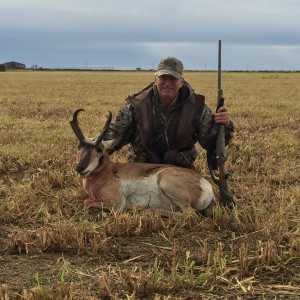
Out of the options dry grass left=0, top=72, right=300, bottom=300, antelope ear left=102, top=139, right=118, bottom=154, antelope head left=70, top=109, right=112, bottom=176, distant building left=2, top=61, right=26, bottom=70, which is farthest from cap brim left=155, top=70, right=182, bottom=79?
distant building left=2, top=61, right=26, bottom=70

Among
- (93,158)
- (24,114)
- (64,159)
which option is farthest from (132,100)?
(24,114)

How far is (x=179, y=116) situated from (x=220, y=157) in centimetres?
103

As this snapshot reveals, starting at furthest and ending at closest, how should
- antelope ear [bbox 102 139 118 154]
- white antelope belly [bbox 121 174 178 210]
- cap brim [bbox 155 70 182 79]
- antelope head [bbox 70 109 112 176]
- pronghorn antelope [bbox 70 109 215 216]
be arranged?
cap brim [bbox 155 70 182 79] < antelope ear [bbox 102 139 118 154] < antelope head [bbox 70 109 112 176] < white antelope belly [bbox 121 174 178 210] < pronghorn antelope [bbox 70 109 215 216]

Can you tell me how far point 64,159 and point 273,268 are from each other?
5.16m

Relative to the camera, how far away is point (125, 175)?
239 inches

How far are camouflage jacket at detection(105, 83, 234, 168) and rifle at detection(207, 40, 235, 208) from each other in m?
0.25

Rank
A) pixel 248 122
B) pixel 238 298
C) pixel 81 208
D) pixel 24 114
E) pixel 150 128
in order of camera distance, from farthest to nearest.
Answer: pixel 24 114, pixel 248 122, pixel 150 128, pixel 81 208, pixel 238 298

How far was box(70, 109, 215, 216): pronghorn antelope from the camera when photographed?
226 inches

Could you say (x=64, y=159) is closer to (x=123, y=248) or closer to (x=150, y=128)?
(x=150, y=128)

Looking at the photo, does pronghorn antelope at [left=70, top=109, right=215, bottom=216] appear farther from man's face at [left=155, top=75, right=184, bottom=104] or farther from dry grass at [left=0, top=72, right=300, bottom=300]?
man's face at [left=155, top=75, right=184, bottom=104]

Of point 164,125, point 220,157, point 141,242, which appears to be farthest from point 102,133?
point 141,242

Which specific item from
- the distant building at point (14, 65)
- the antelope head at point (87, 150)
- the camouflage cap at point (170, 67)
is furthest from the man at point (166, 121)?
the distant building at point (14, 65)

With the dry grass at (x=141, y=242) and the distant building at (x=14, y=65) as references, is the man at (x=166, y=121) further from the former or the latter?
the distant building at (x=14, y=65)

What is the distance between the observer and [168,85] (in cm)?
656
